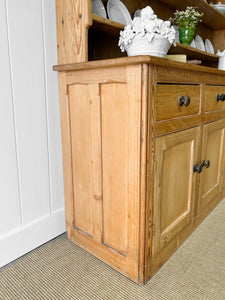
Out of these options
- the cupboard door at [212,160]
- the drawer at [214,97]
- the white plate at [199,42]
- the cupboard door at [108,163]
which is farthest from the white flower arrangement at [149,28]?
the white plate at [199,42]

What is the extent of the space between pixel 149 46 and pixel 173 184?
1.97 ft

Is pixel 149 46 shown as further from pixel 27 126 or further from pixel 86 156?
pixel 27 126

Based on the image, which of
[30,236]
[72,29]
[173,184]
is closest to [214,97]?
[173,184]

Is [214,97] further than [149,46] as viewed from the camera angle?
Yes

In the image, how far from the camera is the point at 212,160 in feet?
5.20

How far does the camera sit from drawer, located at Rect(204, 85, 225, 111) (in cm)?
138

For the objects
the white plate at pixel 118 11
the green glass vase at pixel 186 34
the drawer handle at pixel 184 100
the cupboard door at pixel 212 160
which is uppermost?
the white plate at pixel 118 11

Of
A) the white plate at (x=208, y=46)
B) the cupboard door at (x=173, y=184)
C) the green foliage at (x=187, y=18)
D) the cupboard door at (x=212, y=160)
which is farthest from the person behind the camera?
the white plate at (x=208, y=46)

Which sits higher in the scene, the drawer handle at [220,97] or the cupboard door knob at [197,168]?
the drawer handle at [220,97]

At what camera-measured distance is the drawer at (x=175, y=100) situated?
3.23 feet

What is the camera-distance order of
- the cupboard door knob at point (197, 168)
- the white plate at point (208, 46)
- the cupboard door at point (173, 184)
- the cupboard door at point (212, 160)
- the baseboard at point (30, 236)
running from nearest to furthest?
the cupboard door at point (173, 184) < the baseboard at point (30, 236) < the cupboard door knob at point (197, 168) < the cupboard door at point (212, 160) < the white plate at point (208, 46)

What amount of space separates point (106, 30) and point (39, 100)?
0.49 m

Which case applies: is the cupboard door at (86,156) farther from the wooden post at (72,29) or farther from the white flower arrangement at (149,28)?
the white flower arrangement at (149,28)

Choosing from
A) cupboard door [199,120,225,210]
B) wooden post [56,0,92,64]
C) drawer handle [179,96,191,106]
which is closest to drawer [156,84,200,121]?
drawer handle [179,96,191,106]
